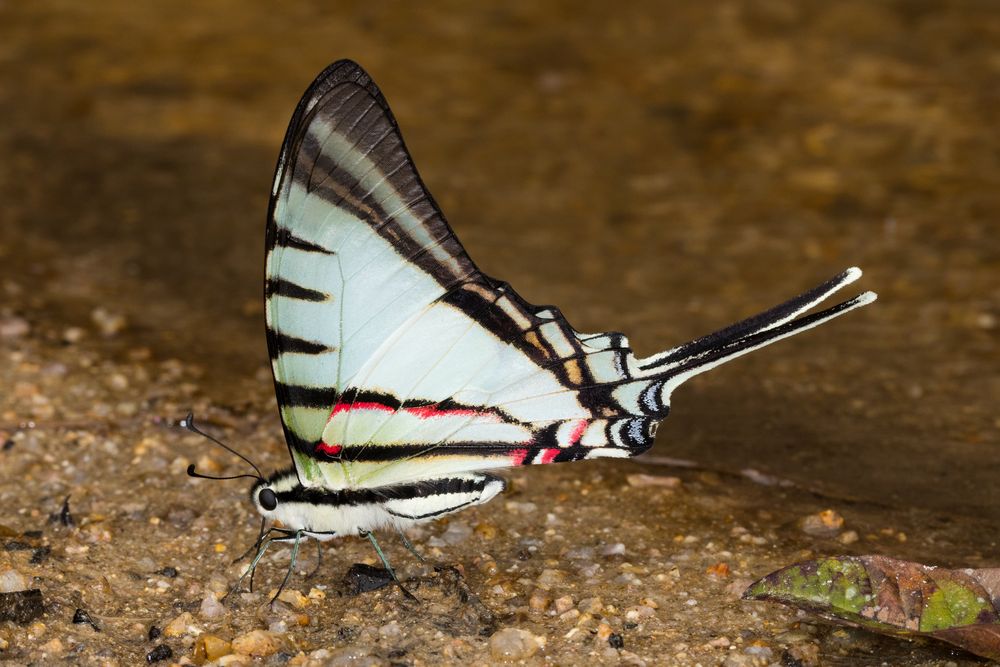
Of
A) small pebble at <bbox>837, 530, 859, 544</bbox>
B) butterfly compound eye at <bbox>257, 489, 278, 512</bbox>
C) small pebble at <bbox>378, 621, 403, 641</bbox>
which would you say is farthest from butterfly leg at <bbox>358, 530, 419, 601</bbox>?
small pebble at <bbox>837, 530, 859, 544</bbox>

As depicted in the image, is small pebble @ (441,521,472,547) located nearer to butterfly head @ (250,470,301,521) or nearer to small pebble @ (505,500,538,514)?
small pebble @ (505,500,538,514)

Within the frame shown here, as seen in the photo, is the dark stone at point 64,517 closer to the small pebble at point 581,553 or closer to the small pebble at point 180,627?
the small pebble at point 180,627

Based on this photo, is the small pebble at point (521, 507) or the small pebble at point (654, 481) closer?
the small pebble at point (521, 507)

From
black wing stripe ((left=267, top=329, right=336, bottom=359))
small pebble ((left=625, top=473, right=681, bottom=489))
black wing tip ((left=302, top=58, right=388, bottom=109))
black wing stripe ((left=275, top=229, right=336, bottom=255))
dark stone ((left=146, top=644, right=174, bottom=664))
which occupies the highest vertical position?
black wing tip ((left=302, top=58, right=388, bottom=109))

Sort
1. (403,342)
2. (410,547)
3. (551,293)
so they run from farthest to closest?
1. (551,293)
2. (410,547)
3. (403,342)

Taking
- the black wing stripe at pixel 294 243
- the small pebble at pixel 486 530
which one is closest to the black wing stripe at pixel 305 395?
the black wing stripe at pixel 294 243

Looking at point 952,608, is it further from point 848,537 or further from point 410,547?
point 410,547

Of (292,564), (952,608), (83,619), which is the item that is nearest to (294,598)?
(292,564)
